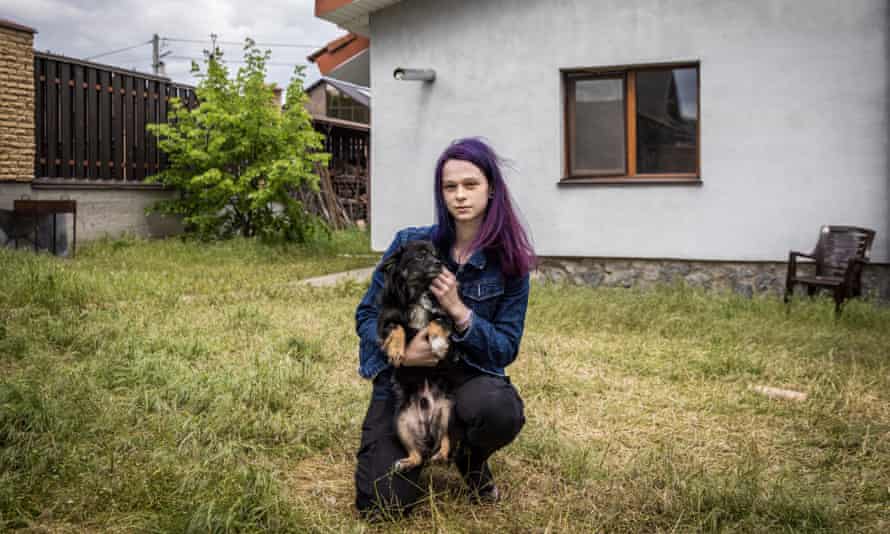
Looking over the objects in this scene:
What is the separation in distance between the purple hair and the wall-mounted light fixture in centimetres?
652

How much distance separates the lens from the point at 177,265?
997 cm

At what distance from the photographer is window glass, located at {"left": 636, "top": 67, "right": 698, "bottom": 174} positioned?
8656 mm

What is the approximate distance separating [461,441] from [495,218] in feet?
2.79

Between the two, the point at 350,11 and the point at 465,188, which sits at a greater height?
the point at 350,11

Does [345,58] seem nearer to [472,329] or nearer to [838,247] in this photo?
[838,247]

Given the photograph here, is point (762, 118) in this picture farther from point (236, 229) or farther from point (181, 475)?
point (236, 229)

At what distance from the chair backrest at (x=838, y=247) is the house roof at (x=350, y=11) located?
19.0 feet

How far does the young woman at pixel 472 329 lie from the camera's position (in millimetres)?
2748

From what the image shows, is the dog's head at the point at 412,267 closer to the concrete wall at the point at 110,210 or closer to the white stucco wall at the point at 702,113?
the white stucco wall at the point at 702,113

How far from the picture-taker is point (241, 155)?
489 inches

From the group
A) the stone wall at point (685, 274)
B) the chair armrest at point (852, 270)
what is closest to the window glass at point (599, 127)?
the stone wall at point (685, 274)

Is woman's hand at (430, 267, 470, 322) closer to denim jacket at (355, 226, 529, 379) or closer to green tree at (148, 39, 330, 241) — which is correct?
denim jacket at (355, 226, 529, 379)

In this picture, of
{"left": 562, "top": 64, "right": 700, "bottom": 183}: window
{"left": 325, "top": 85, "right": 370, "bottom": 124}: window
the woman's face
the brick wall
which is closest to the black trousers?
the woman's face

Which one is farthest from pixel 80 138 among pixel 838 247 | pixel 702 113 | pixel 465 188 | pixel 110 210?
pixel 465 188
